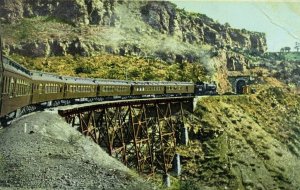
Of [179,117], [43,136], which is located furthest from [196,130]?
[43,136]

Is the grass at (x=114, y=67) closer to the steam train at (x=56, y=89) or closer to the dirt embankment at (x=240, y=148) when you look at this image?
the dirt embankment at (x=240, y=148)

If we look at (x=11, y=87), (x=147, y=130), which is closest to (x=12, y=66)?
(x=11, y=87)

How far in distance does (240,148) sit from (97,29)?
148 ft

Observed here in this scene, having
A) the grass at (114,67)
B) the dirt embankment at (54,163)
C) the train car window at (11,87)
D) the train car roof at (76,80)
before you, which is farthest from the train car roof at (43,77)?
the grass at (114,67)

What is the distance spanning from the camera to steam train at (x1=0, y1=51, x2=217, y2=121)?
61.9 ft

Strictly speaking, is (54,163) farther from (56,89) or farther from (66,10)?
(66,10)

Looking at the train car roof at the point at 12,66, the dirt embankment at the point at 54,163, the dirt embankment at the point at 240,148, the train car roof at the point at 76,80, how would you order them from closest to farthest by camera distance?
the dirt embankment at the point at 54,163, the train car roof at the point at 12,66, the train car roof at the point at 76,80, the dirt embankment at the point at 240,148

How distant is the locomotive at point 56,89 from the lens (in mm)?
18883

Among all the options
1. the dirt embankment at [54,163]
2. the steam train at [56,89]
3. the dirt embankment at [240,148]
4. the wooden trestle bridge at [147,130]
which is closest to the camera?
the dirt embankment at [54,163]

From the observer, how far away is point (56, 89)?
28719 millimetres

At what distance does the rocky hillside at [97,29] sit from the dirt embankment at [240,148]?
1126 inches

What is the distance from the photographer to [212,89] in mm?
62375

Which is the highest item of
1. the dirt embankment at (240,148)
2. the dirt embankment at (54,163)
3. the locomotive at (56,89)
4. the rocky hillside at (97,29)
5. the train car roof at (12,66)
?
the rocky hillside at (97,29)

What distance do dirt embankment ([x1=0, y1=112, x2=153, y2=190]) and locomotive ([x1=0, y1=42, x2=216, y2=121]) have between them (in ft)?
5.74
